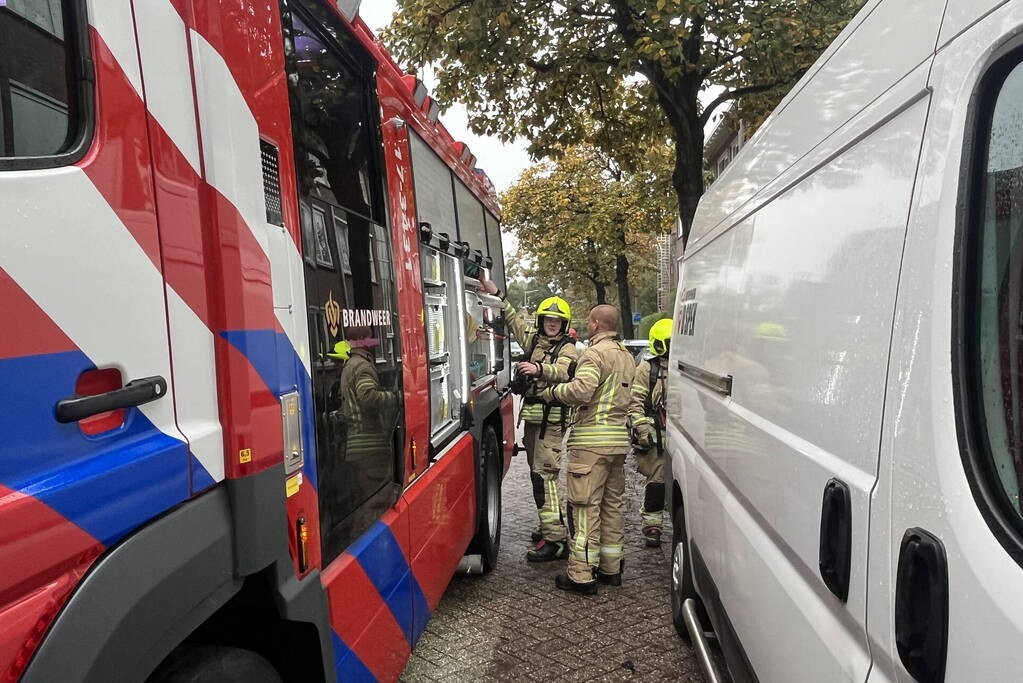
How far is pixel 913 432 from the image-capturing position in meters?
1.35

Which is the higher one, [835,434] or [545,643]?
[835,434]

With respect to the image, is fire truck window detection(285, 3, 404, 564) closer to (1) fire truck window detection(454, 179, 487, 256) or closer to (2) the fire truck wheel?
(2) the fire truck wheel

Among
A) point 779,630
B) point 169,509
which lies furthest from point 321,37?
point 779,630

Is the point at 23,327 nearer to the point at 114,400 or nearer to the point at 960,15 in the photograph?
the point at 114,400

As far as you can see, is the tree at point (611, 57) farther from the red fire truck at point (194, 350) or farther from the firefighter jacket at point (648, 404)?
the red fire truck at point (194, 350)

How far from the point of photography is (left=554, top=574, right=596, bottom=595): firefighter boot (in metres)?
4.88

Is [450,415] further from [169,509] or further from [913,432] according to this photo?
[913,432]

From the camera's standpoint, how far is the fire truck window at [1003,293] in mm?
1197

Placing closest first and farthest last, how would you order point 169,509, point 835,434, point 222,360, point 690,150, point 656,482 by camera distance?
point 169,509, point 222,360, point 835,434, point 656,482, point 690,150

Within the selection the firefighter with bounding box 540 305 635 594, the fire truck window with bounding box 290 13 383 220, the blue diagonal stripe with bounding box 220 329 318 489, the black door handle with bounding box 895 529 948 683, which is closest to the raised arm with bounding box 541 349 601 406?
the firefighter with bounding box 540 305 635 594

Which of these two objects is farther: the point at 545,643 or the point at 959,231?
the point at 545,643

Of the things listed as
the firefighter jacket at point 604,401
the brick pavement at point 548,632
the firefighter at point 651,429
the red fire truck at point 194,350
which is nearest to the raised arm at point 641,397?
the firefighter at point 651,429

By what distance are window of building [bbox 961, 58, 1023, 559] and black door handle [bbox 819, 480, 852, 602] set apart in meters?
0.44

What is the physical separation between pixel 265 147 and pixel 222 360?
0.56 meters
